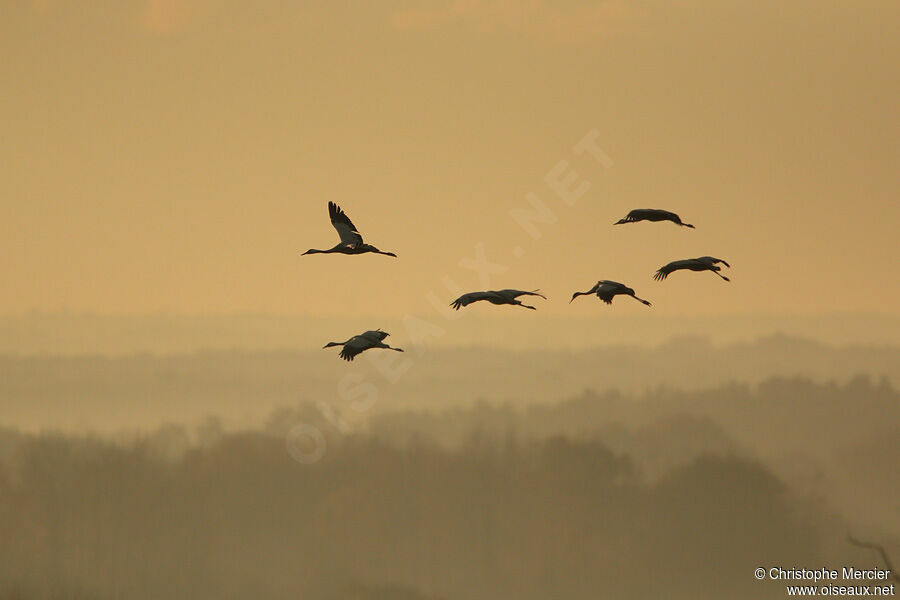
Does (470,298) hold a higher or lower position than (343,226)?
lower

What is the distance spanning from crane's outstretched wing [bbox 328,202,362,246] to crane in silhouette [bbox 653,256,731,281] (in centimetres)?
1703

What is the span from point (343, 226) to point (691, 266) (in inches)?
766

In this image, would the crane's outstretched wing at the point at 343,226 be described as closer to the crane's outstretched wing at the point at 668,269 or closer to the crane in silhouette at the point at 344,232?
the crane in silhouette at the point at 344,232

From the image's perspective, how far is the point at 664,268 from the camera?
73.1m

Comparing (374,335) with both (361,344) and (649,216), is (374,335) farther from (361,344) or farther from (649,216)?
(649,216)

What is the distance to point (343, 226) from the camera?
262 feet

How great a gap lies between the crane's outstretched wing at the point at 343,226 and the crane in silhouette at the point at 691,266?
55.9ft

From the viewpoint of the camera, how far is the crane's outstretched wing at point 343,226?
7981cm

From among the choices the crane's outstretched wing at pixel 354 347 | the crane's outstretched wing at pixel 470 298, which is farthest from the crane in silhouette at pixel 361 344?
the crane's outstretched wing at pixel 470 298

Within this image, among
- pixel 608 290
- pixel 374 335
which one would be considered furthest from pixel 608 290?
pixel 374 335

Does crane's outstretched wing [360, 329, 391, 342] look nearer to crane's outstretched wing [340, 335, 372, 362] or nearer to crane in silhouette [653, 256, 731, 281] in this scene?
crane's outstretched wing [340, 335, 372, 362]

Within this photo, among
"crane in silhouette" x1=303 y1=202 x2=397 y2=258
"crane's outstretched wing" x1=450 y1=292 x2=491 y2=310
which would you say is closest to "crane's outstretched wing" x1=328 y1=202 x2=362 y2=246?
"crane in silhouette" x1=303 y1=202 x2=397 y2=258

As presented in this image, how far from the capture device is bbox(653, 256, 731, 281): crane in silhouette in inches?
2825

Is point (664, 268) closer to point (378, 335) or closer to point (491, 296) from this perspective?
point (491, 296)
